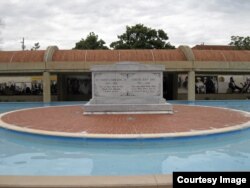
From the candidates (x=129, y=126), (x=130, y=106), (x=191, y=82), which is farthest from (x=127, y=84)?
(x=191, y=82)

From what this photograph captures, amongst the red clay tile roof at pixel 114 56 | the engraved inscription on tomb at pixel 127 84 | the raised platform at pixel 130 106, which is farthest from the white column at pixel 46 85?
the raised platform at pixel 130 106

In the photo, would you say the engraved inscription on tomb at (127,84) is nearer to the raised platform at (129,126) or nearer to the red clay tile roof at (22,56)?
the raised platform at (129,126)

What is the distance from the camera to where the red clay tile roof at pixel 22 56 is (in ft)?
92.3

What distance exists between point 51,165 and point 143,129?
14.0ft

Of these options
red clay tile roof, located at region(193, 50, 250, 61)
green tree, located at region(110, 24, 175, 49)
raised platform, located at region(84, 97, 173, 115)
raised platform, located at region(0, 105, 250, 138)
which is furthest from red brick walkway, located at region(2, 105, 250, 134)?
green tree, located at region(110, 24, 175, 49)

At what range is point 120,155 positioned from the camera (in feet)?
29.1

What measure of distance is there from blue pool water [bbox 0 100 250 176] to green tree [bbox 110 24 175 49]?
37.1 meters

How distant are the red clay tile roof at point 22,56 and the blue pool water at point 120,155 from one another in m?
17.5

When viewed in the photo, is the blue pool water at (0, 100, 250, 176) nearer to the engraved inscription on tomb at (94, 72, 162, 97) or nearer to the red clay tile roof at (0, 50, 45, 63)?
the engraved inscription on tomb at (94, 72, 162, 97)

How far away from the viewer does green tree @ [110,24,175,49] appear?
47688 mm

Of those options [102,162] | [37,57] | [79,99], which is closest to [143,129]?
[102,162]

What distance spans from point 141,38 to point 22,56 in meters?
22.6

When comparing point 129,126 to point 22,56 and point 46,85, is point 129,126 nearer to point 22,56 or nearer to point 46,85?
point 46,85

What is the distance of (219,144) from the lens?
10289 millimetres
